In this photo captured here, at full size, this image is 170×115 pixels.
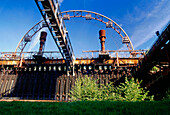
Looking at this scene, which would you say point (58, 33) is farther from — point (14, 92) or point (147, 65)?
point (14, 92)

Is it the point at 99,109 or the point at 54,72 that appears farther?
the point at 54,72

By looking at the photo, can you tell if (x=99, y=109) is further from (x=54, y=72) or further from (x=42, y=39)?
(x=42, y=39)

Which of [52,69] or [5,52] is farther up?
[5,52]

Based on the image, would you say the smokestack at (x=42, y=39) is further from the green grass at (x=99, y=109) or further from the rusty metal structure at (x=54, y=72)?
the green grass at (x=99, y=109)

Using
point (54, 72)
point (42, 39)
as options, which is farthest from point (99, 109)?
point (42, 39)

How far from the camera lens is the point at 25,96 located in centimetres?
2270

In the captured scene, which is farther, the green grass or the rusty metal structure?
the rusty metal structure

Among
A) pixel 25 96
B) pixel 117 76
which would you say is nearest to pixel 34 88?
pixel 25 96

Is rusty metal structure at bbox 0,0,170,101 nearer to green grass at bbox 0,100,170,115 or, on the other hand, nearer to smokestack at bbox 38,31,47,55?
smokestack at bbox 38,31,47,55

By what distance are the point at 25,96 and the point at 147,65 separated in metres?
19.6

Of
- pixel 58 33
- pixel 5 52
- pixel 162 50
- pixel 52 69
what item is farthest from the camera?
pixel 5 52

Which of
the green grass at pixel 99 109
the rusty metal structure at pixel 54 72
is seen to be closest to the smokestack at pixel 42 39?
the rusty metal structure at pixel 54 72

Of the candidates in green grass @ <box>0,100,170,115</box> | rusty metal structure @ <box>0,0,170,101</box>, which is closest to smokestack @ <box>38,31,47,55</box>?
rusty metal structure @ <box>0,0,170,101</box>

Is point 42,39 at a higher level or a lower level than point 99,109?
higher
